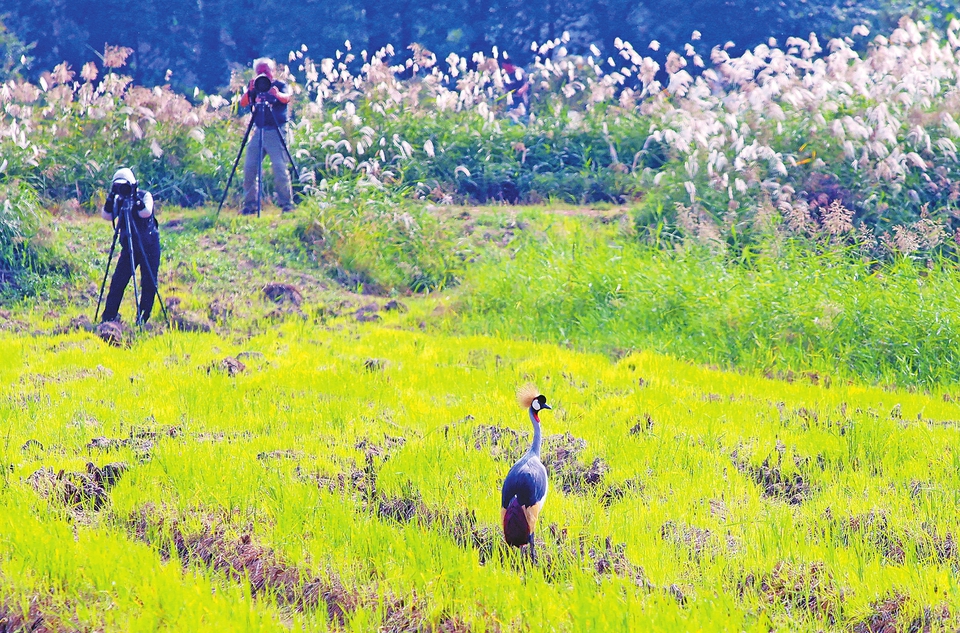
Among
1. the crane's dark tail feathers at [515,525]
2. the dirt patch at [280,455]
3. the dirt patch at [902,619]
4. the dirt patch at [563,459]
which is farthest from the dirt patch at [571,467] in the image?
the dirt patch at [902,619]

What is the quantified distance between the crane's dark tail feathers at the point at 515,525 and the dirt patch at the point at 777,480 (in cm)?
179

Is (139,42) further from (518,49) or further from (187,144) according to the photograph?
(187,144)

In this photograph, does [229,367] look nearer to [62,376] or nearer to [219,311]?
[62,376]


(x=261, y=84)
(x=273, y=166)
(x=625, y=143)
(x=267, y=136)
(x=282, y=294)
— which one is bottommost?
(x=282, y=294)

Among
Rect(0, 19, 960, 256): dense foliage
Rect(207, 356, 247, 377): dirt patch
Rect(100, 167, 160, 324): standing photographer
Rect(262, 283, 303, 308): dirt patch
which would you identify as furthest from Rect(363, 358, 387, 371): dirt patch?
Rect(0, 19, 960, 256): dense foliage

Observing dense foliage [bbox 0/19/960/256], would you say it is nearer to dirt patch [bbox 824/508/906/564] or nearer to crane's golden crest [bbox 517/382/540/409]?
dirt patch [bbox 824/508/906/564]

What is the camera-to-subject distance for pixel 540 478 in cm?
452

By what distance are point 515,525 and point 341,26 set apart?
22.7 m

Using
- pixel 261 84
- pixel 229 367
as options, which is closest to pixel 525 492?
pixel 229 367

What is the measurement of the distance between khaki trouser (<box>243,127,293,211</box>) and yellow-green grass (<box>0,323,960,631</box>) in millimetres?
5920

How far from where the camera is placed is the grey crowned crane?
14.6 feet

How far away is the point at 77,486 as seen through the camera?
215 inches

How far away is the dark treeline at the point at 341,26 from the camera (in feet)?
79.0

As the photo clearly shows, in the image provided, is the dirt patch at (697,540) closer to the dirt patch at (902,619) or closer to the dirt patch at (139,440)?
the dirt patch at (902,619)
